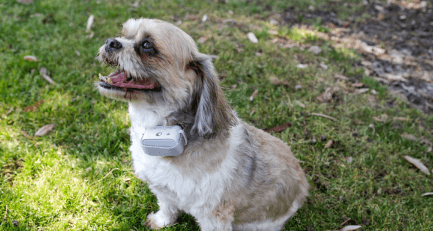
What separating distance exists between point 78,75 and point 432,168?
5541mm

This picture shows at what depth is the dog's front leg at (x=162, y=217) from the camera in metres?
2.77

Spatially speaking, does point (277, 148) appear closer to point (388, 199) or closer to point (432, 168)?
point (388, 199)

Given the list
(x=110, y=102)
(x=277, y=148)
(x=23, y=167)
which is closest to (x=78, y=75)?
(x=110, y=102)

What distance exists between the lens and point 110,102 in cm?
410

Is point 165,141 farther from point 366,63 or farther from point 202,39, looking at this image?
point 366,63

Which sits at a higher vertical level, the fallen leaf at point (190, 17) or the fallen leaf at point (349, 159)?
the fallen leaf at point (190, 17)

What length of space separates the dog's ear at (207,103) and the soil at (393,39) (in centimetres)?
438

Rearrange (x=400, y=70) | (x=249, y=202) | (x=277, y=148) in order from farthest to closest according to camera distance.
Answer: (x=400, y=70), (x=277, y=148), (x=249, y=202)

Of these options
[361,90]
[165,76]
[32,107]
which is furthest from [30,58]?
[361,90]

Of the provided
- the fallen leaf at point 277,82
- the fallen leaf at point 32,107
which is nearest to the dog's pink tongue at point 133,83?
the fallen leaf at point 32,107

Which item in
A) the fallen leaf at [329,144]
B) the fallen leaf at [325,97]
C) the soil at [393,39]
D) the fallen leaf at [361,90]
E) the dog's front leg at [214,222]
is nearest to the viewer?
the dog's front leg at [214,222]

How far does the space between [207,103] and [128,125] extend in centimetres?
213

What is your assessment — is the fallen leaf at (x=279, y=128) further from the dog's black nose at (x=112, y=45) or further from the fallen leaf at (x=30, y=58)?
the fallen leaf at (x=30, y=58)

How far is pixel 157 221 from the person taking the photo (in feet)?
9.48
